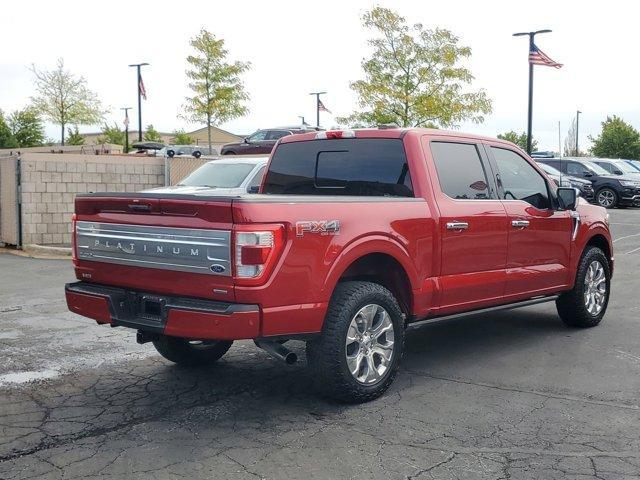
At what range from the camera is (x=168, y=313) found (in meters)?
4.68

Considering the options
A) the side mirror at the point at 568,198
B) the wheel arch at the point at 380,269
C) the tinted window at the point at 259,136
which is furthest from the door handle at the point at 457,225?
the tinted window at the point at 259,136

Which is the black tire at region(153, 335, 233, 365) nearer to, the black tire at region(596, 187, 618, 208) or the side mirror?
the side mirror

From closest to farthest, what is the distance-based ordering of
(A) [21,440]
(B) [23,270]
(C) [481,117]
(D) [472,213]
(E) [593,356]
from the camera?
(A) [21,440] < (D) [472,213] < (E) [593,356] < (B) [23,270] < (C) [481,117]

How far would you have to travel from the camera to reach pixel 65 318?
824cm

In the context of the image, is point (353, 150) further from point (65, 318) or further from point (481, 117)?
point (481, 117)

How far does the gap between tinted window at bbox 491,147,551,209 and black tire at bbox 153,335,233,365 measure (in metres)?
2.78

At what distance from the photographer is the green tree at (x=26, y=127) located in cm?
5544

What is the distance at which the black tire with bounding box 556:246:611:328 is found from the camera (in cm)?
761

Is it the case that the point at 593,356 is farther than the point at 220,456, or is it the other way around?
the point at 593,356

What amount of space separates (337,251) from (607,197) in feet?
77.6

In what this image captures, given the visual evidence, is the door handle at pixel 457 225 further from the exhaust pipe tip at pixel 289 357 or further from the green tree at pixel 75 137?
the green tree at pixel 75 137

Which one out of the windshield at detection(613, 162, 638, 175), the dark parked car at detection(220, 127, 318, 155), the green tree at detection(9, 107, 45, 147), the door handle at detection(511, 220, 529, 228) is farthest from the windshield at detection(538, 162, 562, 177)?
the green tree at detection(9, 107, 45, 147)

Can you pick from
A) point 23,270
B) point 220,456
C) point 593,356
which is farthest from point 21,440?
point 23,270

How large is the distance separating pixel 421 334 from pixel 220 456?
3.77 metres
